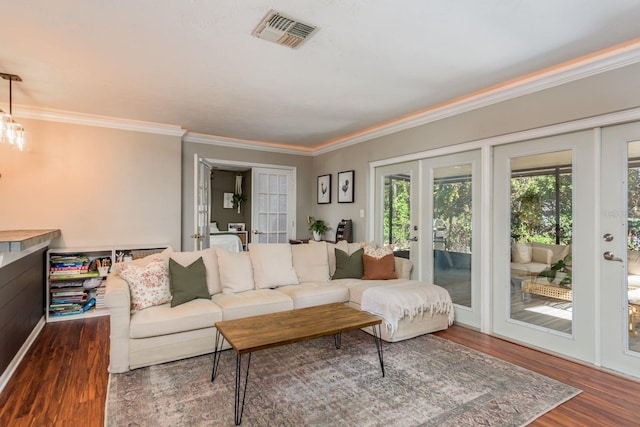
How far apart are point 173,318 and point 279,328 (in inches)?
38.7

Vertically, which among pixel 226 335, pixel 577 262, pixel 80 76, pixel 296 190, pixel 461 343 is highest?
pixel 80 76

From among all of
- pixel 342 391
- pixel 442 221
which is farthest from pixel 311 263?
pixel 342 391

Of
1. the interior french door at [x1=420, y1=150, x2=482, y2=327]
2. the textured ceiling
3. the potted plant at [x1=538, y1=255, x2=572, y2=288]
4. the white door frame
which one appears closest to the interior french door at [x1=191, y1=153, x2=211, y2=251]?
the white door frame

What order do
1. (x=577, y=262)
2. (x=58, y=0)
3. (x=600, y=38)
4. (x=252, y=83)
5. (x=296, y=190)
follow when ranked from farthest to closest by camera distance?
(x=296, y=190) < (x=252, y=83) < (x=577, y=262) < (x=600, y=38) < (x=58, y=0)

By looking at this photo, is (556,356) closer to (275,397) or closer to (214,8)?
(275,397)

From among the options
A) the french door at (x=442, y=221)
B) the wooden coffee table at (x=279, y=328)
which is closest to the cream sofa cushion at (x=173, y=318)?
the wooden coffee table at (x=279, y=328)

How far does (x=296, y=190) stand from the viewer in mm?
6402

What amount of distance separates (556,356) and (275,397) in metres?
2.48

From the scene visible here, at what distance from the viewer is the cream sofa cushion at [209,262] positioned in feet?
11.0

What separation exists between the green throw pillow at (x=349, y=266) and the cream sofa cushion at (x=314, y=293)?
0.31 m

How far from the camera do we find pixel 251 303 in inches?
124

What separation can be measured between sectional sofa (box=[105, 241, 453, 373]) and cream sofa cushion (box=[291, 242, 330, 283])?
1cm

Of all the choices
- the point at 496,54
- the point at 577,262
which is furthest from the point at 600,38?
the point at 577,262

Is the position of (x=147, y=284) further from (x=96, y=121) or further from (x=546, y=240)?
(x=546, y=240)
